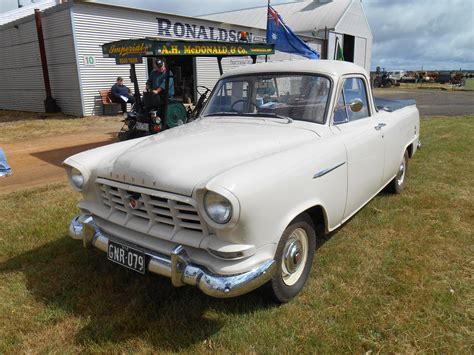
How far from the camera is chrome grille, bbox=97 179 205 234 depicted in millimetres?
2529

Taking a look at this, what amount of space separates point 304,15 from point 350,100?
1285 inches

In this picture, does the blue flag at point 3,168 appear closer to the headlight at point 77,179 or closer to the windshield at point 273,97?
the headlight at point 77,179

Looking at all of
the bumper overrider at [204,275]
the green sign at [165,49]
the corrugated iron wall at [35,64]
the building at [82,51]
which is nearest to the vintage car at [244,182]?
the bumper overrider at [204,275]

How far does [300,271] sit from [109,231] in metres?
1.49

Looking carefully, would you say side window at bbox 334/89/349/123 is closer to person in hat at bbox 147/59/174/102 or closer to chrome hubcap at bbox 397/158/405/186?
chrome hubcap at bbox 397/158/405/186

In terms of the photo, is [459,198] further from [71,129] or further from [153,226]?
[71,129]

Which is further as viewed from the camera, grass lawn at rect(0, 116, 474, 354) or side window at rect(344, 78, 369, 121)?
side window at rect(344, 78, 369, 121)

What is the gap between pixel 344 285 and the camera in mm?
3162

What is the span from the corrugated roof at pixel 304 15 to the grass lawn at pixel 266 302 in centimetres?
2774

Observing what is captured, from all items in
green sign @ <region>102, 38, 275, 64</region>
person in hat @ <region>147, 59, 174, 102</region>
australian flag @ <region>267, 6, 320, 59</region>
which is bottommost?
person in hat @ <region>147, 59, 174, 102</region>

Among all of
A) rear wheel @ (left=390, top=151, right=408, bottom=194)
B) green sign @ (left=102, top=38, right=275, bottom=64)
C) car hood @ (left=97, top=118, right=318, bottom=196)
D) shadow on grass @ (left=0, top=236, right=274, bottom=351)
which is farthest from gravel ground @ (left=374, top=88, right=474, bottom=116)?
shadow on grass @ (left=0, top=236, right=274, bottom=351)

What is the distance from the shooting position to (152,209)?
8.85 ft

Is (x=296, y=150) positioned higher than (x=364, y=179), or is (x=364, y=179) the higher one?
(x=296, y=150)

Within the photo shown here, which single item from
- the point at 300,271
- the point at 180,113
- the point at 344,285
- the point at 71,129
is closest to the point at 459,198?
the point at 344,285
